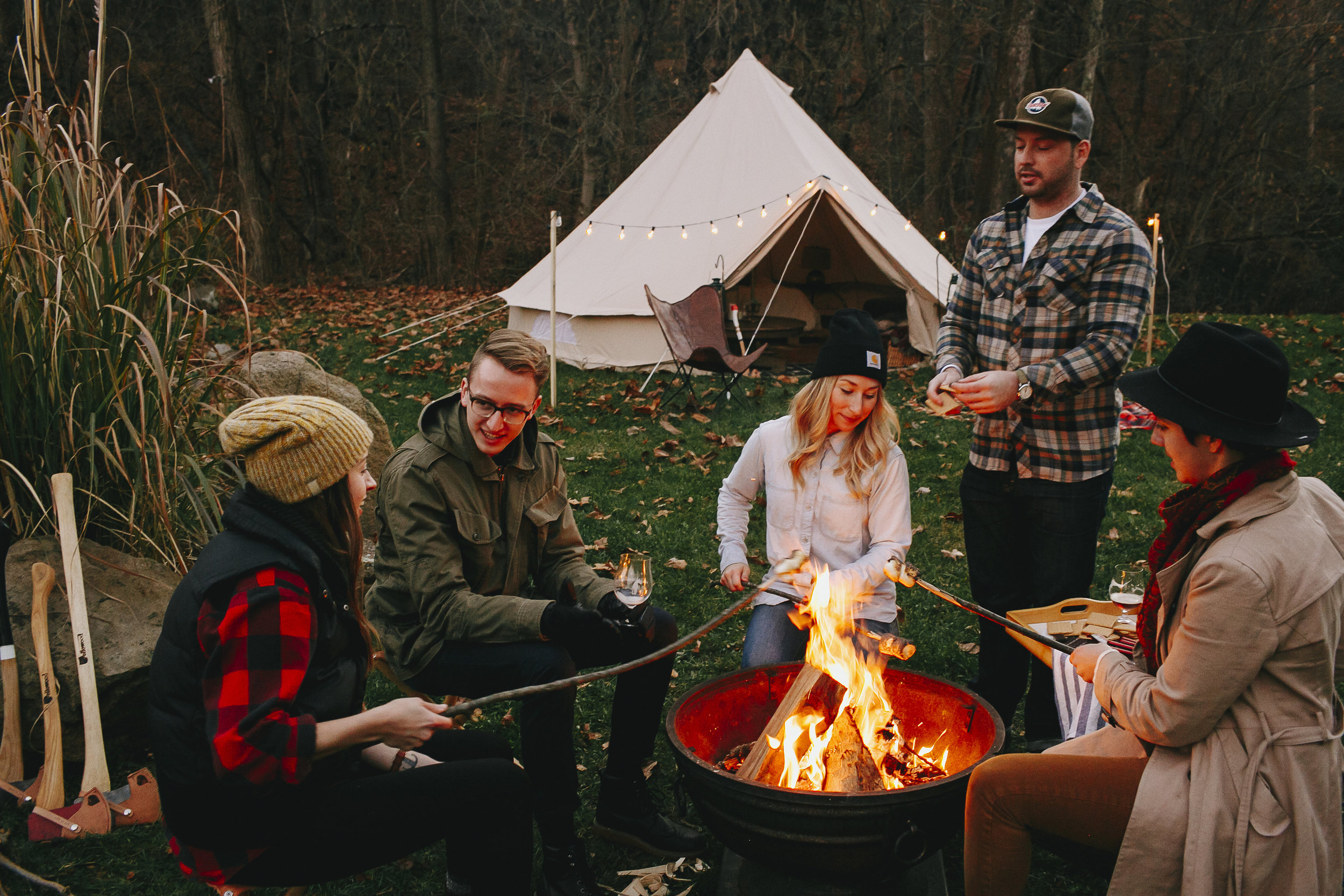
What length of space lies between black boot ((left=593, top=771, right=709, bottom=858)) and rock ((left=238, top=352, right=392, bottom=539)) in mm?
2561

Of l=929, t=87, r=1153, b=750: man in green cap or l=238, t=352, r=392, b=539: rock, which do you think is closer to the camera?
l=929, t=87, r=1153, b=750: man in green cap

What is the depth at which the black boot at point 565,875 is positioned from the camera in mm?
2773

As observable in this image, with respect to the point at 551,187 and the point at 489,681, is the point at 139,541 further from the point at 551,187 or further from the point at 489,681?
the point at 551,187

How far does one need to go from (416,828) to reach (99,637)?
179cm

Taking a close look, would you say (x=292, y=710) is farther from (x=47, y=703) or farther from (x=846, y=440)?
(x=846, y=440)

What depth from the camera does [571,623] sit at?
2.74 meters

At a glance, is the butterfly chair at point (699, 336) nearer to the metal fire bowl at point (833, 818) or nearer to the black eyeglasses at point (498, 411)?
the black eyeglasses at point (498, 411)

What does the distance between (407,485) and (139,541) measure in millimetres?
1410

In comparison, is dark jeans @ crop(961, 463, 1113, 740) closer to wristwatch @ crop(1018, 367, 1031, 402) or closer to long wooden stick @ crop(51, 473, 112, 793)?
wristwatch @ crop(1018, 367, 1031, 402)

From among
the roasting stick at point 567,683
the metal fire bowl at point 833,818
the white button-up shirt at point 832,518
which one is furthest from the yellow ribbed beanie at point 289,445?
the white button-up shirt at point 832,518

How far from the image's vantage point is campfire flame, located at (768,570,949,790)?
2.74 metres

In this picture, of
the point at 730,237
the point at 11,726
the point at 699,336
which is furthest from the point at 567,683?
the point at 730,237

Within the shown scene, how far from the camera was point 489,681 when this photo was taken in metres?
2.83

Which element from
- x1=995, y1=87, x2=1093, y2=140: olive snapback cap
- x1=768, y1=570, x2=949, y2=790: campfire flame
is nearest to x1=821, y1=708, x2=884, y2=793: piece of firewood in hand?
x1=768, y1=570, x2=949, y2=790: campfire flame
